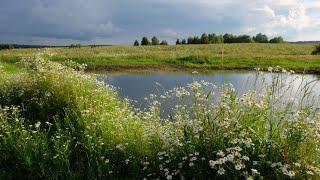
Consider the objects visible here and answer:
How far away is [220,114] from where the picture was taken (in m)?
8.68

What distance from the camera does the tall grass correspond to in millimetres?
7930

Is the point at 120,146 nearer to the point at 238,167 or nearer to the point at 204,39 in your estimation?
the point at 238,167

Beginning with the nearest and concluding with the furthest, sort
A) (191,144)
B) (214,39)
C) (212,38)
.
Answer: (191,144) < (214,39) < (212,38)

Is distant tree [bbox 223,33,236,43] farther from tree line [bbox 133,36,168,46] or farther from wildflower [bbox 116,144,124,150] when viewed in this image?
wildflower [bbox 116,144,124,150]

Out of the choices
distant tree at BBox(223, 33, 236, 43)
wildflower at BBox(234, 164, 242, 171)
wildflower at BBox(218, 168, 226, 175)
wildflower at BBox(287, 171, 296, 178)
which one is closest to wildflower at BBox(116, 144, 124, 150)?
wildflower at BBox(218, 168, 226, 175)

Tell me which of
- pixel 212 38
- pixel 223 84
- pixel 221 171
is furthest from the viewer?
pixel 212 38

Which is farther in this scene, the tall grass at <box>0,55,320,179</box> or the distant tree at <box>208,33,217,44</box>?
the distant tree at <box>208,33,217,44</box>

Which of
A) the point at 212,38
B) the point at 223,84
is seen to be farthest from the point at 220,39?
the point at 223,84

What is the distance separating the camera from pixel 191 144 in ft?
28.3

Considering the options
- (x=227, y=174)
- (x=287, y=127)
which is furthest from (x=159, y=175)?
(x=287, y=127)

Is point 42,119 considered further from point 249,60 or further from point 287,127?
point 249,60

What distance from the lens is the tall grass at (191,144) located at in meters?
7.93

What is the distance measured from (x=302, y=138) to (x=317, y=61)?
52.9 m

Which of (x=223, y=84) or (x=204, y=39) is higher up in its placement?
(x=223, y=84)
